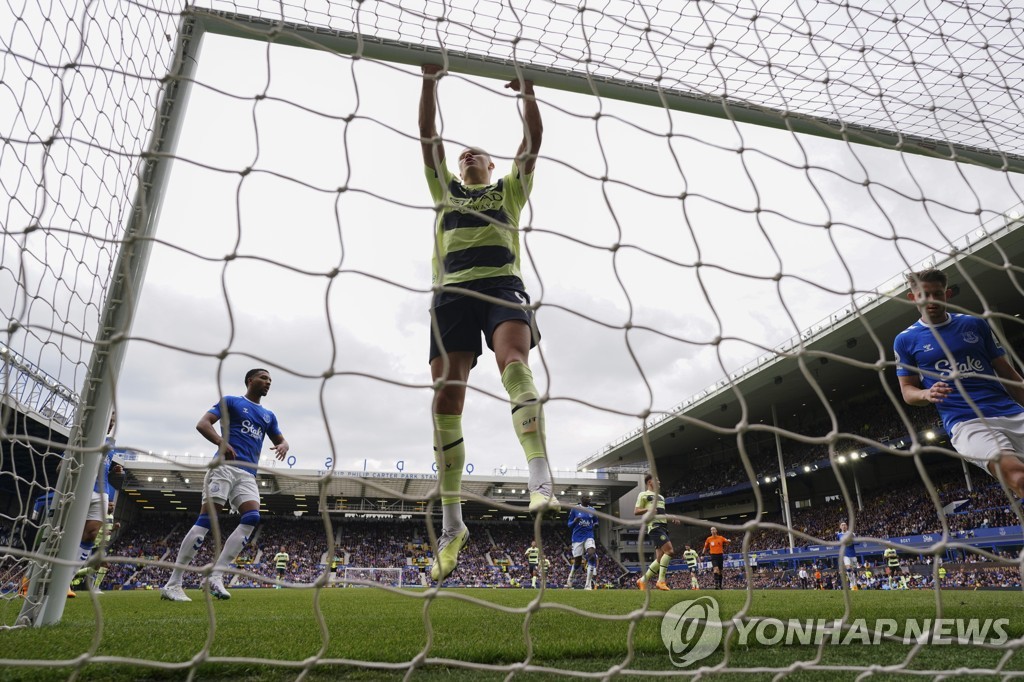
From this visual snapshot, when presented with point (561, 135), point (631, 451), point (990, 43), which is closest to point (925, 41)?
point (990, 43)

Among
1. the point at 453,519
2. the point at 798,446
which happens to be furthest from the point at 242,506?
the point at 798,446

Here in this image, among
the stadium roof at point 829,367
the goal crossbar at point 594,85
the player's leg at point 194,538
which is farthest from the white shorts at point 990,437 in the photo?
the stadium roof at point 829,367

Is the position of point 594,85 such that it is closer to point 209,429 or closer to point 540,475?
point 540,475

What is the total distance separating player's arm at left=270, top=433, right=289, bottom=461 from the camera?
4.56 metres

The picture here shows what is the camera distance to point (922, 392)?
3078mm

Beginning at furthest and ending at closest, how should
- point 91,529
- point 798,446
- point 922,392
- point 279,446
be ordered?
point 798,446 < point 91,529 < point 279,446 < point 922,392

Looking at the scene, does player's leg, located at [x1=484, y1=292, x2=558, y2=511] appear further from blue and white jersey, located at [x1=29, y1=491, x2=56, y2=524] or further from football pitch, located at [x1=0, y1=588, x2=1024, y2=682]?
blue and white jersey, located at [x1=29, y1=491, x2=56, y2=524]

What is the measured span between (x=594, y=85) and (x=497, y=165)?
0.74 metres

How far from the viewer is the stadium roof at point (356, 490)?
2708 cm

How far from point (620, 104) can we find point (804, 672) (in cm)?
294

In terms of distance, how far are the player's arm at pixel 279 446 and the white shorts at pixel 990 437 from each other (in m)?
4.23

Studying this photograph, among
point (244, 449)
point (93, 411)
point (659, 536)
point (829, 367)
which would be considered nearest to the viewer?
point (93, 411)

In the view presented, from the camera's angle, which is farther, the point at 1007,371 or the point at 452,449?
the point at 1007,371

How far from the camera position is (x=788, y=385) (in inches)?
980
